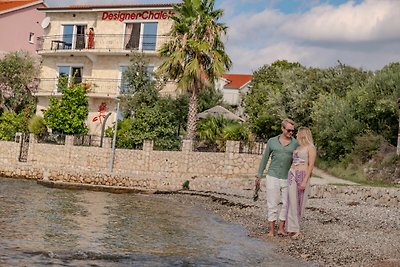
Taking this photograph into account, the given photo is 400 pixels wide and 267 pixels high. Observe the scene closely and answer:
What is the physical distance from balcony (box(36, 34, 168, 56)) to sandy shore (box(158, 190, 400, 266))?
57.4ft

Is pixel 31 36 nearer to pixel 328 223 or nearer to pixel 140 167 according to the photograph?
pixel 140 167

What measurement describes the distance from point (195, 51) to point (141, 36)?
865cm

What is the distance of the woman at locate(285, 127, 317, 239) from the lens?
1094 cm

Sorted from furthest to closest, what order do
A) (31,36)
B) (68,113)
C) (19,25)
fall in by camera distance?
1. (31,36)
2. (19,25)
3. (68,113)

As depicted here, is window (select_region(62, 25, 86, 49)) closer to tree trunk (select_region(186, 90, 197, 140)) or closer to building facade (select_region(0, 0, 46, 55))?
building facade (select_region(0, 0, 46, 55))

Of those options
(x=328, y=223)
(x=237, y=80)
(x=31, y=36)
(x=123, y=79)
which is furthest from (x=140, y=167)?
(x=237, y=80)

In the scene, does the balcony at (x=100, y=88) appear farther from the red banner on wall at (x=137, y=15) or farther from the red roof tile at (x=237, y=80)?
the red roof tile at (x=237, y=80)

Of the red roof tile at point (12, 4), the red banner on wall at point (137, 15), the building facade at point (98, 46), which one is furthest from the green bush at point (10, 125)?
the red roof tile at point (12, 4)

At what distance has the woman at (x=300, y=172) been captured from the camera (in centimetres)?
1094

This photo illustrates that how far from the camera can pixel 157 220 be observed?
1517 centimetres

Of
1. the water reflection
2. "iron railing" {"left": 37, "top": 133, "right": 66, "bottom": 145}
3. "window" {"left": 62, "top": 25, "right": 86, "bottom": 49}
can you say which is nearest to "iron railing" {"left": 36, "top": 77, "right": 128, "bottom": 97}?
"window" {"left": 62, "top": 25, "right": 86, "bottom": 49}

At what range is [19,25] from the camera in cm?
4856

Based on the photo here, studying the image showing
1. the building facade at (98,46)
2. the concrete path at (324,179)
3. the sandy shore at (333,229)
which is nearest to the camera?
the sandy shore at (333,229)

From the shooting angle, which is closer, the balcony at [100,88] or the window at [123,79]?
the window at [123,79]
